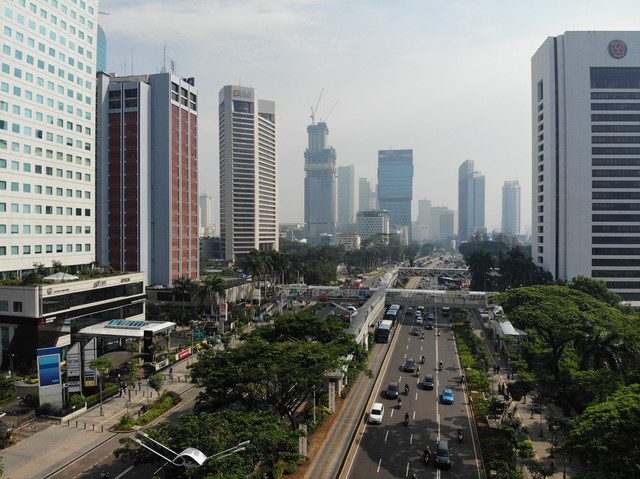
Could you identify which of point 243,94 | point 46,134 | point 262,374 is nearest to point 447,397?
point 262,374

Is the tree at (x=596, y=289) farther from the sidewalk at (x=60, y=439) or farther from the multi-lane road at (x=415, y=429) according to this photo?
the sidewalk at (x=60, y=439)

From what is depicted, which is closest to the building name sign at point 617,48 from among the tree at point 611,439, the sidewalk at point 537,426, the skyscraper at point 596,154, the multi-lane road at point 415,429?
the skyscraper at point 596,154

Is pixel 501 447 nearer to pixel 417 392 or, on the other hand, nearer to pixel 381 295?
pixel 417 392

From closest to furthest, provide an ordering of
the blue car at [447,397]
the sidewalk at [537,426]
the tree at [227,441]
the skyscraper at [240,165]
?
the tree at [227,441] < the sidewalk at [537,426] < the blue car at [447,397] < the skyscraper at [240,165]

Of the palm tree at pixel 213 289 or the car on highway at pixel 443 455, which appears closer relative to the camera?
the car on highway at pixel 443 455

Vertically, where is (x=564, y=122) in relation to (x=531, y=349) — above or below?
above

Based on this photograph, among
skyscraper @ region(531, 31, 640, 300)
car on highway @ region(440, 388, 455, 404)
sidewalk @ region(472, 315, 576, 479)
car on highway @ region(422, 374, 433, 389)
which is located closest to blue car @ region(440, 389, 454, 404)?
car on highway @ region(440, 388, 455, 404)

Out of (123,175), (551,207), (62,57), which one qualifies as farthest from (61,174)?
(551,207)
